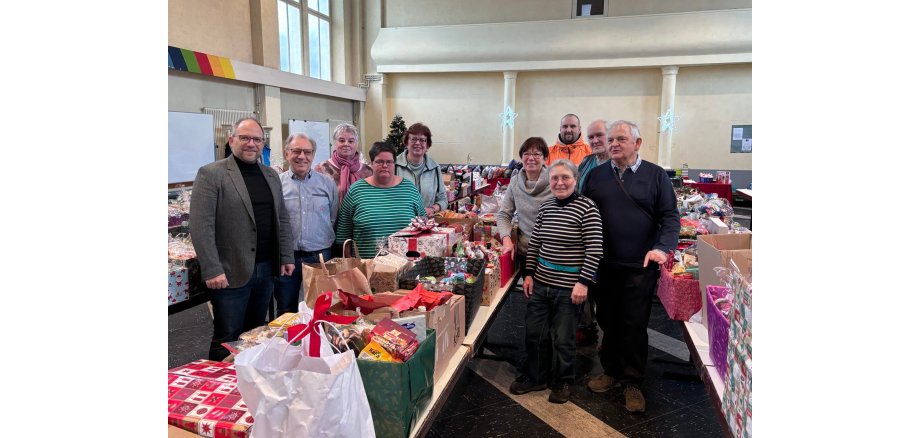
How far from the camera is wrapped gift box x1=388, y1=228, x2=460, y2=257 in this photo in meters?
2.63

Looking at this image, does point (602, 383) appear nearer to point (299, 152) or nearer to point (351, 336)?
point (351, 336)

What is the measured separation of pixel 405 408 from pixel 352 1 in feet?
42.8

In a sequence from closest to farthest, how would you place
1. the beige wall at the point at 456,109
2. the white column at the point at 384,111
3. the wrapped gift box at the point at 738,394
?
the wrapped gift box at the point at 738,394, the beige wall at the point at 456,109, the white column at the point at 384,111

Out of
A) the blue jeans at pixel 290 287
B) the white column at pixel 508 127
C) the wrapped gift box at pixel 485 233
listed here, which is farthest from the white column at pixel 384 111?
the blue jeans at pixel 290 287

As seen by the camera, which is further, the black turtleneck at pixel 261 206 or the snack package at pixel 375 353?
the black turtleneck at pixel 261 206

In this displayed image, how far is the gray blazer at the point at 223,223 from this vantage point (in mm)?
2412

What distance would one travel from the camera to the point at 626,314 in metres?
2.88

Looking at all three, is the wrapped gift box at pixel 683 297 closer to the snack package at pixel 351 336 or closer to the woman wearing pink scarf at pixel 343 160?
the snack package at pixel 351 336

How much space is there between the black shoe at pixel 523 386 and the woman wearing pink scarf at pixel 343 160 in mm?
1663

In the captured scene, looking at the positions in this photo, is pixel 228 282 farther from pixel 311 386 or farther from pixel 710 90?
pixel 710 90

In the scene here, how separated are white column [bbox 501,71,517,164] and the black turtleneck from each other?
10.2 metres

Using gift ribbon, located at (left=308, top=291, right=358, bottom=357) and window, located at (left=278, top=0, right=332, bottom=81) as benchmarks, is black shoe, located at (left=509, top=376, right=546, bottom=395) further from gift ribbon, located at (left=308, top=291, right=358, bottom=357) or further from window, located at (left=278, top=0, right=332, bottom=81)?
window, located at (left=278, top=0, right=332, bottom=81)

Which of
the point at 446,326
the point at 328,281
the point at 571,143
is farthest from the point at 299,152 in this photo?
the point at 571,143

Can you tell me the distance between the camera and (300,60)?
11.7 metres
